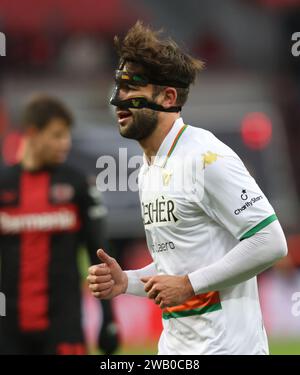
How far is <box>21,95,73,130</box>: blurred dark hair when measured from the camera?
664cm

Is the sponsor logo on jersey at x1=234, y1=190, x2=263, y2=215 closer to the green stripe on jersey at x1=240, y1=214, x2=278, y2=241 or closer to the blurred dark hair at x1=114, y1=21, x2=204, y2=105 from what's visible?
the green stripe on jersey at x1=240, y1=214, x2=278, y2=241

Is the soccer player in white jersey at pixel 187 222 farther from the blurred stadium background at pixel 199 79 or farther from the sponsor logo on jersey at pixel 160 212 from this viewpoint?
the blurred stadium background at pixel 199 79

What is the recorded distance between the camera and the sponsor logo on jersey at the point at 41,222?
634 centimetres

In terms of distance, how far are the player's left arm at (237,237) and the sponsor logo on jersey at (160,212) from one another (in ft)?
0.73

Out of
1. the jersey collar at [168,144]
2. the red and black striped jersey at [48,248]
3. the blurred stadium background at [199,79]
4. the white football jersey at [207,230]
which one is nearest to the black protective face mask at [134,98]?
the jersey collar at [168,144]

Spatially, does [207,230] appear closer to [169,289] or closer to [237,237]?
[237,237]

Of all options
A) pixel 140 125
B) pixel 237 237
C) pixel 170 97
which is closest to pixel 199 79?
pixel 170 97

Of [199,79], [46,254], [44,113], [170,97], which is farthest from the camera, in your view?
[199,79]

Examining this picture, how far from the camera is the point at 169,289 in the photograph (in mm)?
4039

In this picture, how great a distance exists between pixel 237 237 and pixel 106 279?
2.15 feet

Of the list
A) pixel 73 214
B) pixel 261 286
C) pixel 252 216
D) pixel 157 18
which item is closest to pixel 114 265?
pixel 252 216

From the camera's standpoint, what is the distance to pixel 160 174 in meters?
4.39

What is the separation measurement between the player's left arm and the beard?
0.51 m

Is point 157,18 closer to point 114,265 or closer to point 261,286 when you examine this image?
point 261,286
